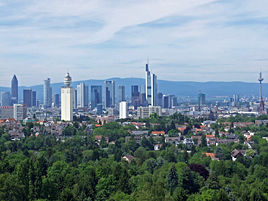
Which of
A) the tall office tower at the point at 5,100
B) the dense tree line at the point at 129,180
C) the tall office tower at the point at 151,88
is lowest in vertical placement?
the dense tree line at the point at 129,180

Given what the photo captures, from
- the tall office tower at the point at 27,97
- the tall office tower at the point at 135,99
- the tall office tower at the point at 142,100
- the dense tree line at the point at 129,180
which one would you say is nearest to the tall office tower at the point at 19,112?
the tall office tower at the point at 135,99

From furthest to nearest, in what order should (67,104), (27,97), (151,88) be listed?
1. (27,97)
2. (151,88)
3. (67,104)

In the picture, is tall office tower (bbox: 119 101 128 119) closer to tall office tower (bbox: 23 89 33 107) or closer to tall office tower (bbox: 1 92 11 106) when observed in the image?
tall office tower (bbox: 23 89 33 107)

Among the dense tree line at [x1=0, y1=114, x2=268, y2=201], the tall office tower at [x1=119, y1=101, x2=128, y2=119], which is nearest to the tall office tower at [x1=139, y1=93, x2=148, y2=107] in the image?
the tall office tower at [x1=119, y1=101, x2=128, y2=119]

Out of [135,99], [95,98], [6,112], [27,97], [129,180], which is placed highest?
[27,97]

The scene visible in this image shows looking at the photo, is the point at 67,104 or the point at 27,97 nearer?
the point at 67,104

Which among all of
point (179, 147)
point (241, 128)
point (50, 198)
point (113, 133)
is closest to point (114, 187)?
point (50, 198)

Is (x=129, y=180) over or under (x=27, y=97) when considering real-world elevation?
under

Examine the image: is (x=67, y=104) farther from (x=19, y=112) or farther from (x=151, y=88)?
(x=151, y=88)

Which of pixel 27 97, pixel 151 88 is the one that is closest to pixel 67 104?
pixel 151 88

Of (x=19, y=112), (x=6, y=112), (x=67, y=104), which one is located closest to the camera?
(x=67, y=104)

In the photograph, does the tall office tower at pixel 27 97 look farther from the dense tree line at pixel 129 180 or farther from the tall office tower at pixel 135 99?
the dense tree line at pixel 129 180

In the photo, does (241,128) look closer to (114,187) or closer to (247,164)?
(247,164)
